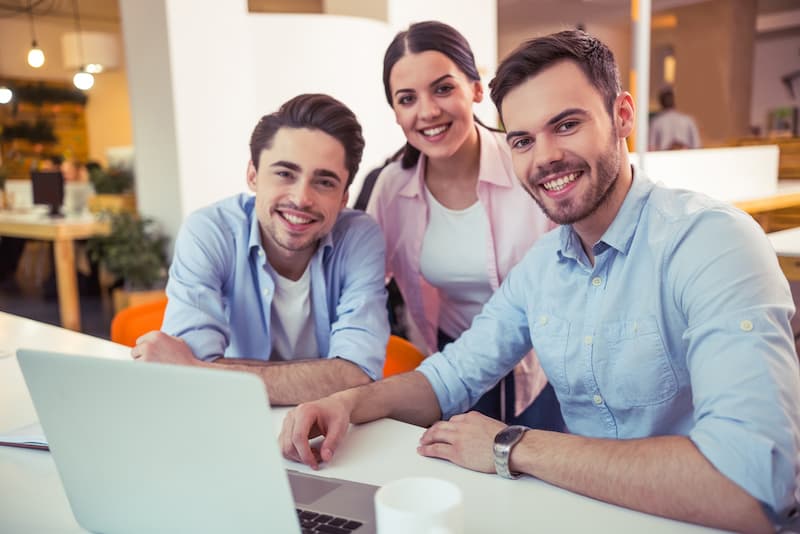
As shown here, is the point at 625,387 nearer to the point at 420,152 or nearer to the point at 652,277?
the point at 652,277

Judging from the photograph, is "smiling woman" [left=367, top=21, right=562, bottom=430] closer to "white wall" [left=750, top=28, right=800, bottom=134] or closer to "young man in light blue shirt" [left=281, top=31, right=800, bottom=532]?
"young man in light blue shirt" [left=281, top=31, right=800, bottom=532]

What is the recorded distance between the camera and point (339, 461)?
1168 millimetres

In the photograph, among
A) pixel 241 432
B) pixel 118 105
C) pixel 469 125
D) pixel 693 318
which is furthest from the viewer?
pixel 118 105

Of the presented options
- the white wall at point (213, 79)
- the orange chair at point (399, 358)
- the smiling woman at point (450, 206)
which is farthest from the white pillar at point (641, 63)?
the orange chair at point (399, 358)

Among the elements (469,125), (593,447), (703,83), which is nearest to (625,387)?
(593,447)

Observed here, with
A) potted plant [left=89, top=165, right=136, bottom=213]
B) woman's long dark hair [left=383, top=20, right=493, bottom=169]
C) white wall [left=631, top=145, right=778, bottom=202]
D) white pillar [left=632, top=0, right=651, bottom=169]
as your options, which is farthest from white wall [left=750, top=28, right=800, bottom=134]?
woman's long dark hair [left=383, top=20, right=493, bottom=169]

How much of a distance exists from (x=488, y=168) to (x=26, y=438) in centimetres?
138

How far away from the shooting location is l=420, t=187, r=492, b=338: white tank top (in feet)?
6.86

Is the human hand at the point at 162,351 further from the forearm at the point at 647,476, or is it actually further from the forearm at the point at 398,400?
the forearm at the point at 647,476

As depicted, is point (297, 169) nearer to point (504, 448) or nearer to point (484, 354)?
point (484, 354)

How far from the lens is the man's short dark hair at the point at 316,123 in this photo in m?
1.82

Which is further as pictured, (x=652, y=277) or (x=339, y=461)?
(x=652, y=277)

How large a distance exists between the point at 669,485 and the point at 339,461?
52cm

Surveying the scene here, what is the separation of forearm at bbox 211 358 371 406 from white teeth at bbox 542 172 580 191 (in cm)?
62
